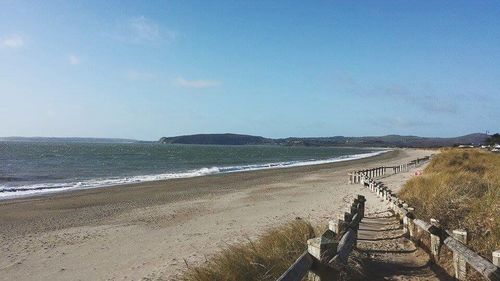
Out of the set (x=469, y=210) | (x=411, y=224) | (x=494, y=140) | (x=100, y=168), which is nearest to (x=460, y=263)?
(x=411, y=224)

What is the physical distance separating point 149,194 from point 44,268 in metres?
14.6

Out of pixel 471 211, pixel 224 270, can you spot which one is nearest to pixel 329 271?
pixel 224 270

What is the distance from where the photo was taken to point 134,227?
45.8 feet

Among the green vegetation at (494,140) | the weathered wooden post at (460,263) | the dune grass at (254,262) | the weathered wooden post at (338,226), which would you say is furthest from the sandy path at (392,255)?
the green vegetation at (494,140)

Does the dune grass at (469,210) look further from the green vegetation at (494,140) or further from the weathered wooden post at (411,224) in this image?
the green vegetation at (494,140)

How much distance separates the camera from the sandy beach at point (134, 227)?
933 centimetres

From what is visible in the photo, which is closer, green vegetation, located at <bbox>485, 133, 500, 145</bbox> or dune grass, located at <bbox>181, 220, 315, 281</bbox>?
dune grass, located at <bbox>181, 220, 315, 281</bbox>

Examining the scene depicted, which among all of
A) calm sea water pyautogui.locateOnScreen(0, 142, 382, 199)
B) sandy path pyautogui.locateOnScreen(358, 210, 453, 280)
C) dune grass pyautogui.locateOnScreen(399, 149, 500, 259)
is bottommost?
calm sea water pyautogui.locateOnScreen(0, 142, 382, 199)

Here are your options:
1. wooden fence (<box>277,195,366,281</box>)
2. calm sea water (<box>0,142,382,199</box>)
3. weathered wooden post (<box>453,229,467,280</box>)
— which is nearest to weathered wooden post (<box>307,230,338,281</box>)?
wooden fence (<box>277,195,366,281</box>)

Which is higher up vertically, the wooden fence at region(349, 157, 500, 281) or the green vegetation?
the green vegetation

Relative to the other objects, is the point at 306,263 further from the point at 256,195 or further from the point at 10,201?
the point at 10,201

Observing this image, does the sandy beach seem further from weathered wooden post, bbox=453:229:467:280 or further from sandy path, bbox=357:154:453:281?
weathered wooden post, bbox=453:229:467:280

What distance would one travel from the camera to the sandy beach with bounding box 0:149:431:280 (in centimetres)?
933

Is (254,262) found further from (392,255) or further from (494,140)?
A: (494,140)
